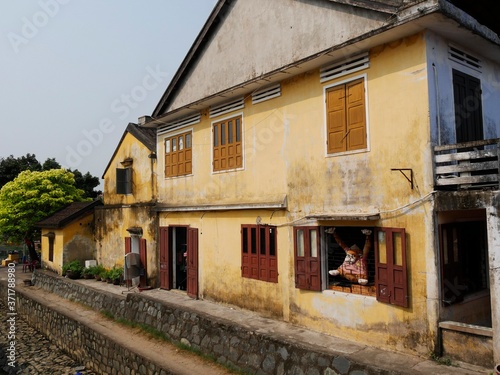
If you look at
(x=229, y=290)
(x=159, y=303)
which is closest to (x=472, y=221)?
(x=229, y=290)

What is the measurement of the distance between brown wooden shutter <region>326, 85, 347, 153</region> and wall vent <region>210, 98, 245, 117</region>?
2976 mm

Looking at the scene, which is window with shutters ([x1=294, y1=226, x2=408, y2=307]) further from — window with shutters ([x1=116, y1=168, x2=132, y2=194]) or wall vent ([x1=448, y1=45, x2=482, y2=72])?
window with shutters ([x1=116, y1=168, x2=132, y2=194])

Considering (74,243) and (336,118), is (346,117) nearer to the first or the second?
(336,118)

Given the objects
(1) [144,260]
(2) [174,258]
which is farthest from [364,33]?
(1) [144,260]

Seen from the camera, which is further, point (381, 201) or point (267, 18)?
point (267, 18)

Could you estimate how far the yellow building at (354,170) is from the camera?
23.3ft

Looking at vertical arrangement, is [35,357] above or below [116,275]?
below

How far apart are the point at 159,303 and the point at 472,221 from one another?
8045 mm

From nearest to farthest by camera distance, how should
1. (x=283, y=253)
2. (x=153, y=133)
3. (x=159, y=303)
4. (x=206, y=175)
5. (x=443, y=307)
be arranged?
(x=443, y=307), (x=283, y=253), (x=159, y=303), (x=206, y=175), (x=153, y=133)

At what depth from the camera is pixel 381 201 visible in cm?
789

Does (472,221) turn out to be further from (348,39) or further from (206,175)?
(206,175)

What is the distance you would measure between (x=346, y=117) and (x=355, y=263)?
3.00 m

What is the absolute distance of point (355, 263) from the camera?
8445 millimetres

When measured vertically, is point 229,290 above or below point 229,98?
below
